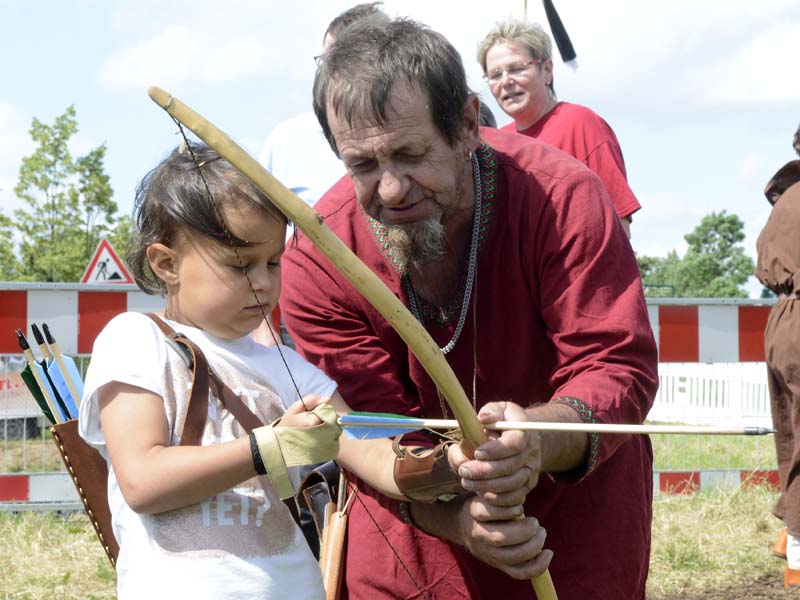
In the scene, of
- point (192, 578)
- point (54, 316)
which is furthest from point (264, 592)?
point (54, 316)

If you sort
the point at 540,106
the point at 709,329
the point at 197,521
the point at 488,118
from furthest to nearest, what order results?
the point at 709,329 → the point at 540,106 → the point at 488,118 → the point at 197,521

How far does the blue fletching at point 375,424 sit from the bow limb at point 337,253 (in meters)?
0.09

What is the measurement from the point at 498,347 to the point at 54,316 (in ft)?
12.6

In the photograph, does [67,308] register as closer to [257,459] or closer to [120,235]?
[257,459]

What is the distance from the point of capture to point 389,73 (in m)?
2.57

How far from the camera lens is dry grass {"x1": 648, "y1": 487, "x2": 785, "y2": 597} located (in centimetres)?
532

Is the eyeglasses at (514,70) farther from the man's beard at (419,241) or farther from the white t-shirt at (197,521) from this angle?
the white t-shirt at (197,521)

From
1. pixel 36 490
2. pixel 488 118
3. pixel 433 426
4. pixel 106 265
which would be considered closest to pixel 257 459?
pixel 433 426

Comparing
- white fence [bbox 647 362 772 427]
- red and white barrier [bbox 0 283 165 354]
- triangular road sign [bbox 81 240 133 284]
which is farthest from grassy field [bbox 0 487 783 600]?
triangular road sign [bbox 81 240 133 284]

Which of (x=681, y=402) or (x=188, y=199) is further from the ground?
(x=188, y=199)

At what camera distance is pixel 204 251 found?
236 centimetres

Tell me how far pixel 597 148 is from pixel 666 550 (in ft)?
6.68

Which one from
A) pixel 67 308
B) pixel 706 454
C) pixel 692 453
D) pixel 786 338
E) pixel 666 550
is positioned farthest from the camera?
pixel 692 453

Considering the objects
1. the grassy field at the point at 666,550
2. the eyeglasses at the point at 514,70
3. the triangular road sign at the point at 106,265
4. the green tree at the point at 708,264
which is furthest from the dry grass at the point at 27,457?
the green tree at the point at 708,264
